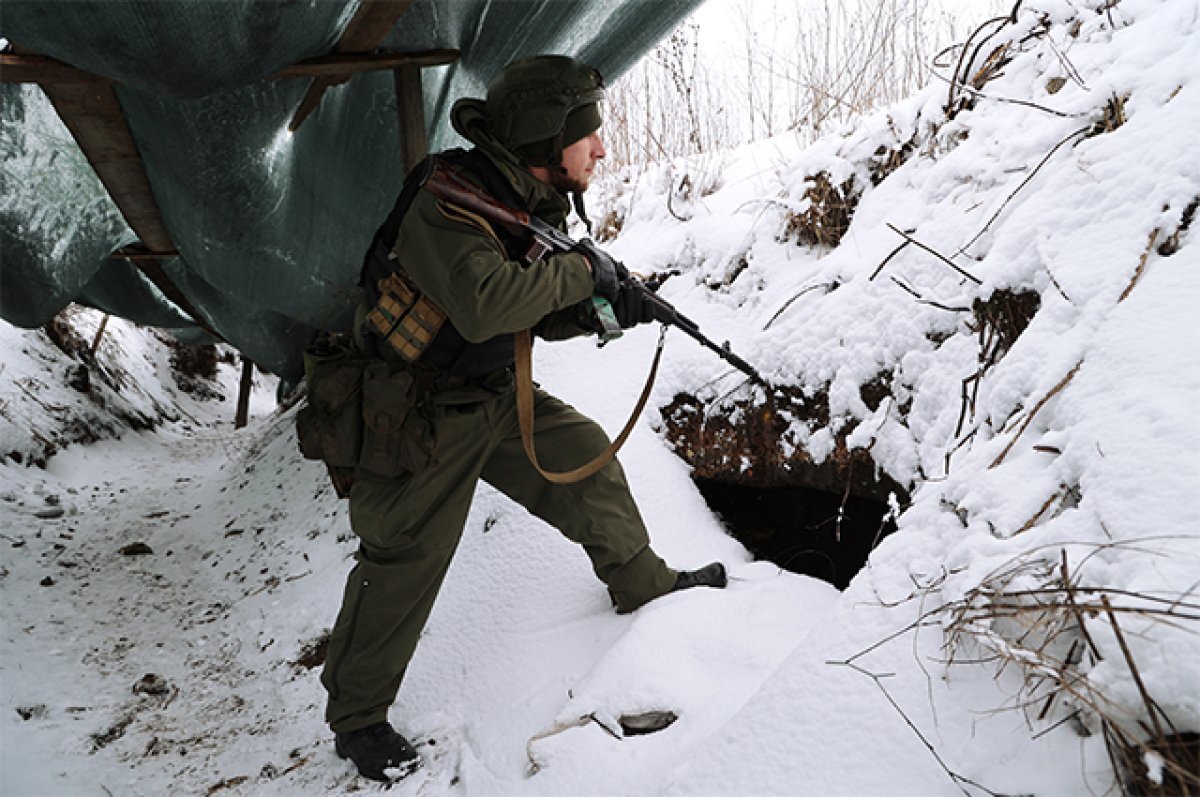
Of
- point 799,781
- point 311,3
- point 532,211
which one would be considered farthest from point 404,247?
point 799,781

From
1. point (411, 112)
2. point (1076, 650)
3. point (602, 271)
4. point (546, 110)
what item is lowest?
point (1076, 650)

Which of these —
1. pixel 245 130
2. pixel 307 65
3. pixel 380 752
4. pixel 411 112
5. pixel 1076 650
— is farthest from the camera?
pixel 411 112

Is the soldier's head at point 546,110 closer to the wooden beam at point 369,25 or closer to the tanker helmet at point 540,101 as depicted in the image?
the tanker helmet at point 540,101

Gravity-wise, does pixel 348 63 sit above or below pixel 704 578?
above

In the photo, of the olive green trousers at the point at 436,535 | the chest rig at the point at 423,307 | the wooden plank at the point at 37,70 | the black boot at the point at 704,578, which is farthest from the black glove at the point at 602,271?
the wooden plank at the point at 37,70

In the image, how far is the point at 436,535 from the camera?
1825 millimetres

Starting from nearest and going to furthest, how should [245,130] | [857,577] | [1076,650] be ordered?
[1076,650]
[857,577]
[245,130]

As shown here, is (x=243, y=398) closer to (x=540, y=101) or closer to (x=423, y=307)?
(x=423, y=307)

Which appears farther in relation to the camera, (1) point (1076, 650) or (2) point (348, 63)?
(2) point (348, 63)

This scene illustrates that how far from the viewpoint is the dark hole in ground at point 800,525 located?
7.41 ft

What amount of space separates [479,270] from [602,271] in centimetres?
37

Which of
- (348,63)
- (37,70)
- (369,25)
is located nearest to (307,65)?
(348,63)

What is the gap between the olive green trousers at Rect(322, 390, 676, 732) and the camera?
179 cm

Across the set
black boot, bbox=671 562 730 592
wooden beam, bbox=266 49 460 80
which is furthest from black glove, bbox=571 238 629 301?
wooden beam, bbox=266 49 460 80
